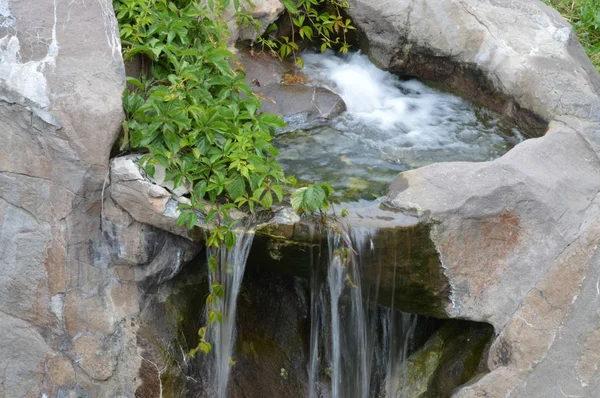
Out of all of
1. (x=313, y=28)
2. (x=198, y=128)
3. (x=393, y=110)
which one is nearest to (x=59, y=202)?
(x=198, y=128)

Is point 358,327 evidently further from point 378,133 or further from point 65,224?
point 65,224

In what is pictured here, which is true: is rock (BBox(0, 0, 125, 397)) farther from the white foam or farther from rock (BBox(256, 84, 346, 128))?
the white foam

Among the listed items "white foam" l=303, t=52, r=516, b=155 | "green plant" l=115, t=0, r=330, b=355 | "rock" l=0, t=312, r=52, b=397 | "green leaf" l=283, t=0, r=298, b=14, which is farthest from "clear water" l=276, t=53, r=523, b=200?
"rock" l=0, t=312, r=52, b=397

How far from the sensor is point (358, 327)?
3613 mm

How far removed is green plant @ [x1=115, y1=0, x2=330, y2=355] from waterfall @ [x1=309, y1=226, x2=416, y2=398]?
0.24m

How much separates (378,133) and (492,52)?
824 mm

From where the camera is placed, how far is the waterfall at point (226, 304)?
3.37m

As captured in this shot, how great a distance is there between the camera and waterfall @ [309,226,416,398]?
3.36 metres

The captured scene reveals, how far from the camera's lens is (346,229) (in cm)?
333

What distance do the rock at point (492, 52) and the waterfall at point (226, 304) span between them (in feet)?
6.20

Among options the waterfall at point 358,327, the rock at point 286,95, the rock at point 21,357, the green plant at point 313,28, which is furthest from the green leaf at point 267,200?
the green plant at point 313,28

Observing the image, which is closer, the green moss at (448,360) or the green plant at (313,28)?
the green moss at (448,360)

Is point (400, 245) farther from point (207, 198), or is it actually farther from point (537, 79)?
point (537, 79)

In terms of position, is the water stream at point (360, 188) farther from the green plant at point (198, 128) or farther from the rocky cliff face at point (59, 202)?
the rocky cliff face at point (59, 202)
